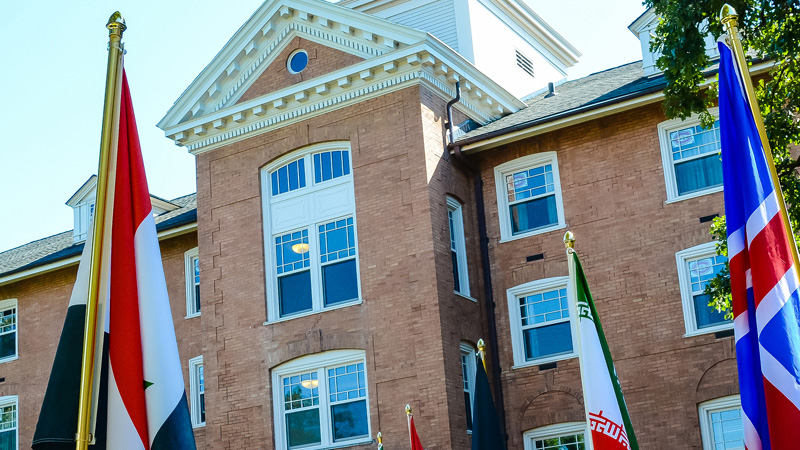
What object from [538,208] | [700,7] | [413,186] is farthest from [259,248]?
[700,7]

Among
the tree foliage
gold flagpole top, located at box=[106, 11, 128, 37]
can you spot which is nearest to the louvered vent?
the tree foliage

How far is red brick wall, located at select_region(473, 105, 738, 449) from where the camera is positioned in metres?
20.4

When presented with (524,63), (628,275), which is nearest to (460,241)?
(628,275)

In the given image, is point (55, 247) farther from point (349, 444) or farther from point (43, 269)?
point (349, 444)

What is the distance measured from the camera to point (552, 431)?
21625 millimetres

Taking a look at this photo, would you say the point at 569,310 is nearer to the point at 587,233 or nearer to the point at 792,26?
the point at 587,233

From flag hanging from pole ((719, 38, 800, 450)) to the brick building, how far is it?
12.3m

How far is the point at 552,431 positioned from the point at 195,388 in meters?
9.38

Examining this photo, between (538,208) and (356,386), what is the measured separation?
549 centimetres

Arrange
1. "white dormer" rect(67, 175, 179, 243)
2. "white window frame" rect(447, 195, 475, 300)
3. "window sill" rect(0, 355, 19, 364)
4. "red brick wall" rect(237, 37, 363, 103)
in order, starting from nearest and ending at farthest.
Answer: "white window frame" rect(447, 195, 475, 300), "red brick wall" rect(237, 37, 363, 103), "window sill" rect(0, 355, 19, 364), "white dormer" rect(67, 175, 179, 243)

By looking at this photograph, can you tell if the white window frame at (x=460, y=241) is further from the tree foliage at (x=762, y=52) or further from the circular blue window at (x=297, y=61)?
the tree foliage at (x=762, y=52)

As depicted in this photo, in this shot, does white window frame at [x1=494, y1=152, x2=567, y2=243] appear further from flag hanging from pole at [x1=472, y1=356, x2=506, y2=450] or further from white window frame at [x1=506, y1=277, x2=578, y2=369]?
flag hanging from pole at [x1=472, y1=356, x2=506, y2=450]

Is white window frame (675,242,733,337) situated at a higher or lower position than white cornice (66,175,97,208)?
lower

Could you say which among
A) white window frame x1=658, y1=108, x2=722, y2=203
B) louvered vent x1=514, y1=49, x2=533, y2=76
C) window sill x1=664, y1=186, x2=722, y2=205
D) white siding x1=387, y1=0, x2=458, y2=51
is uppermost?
white siding x1=387, y1=0, x2=458, y2=51
